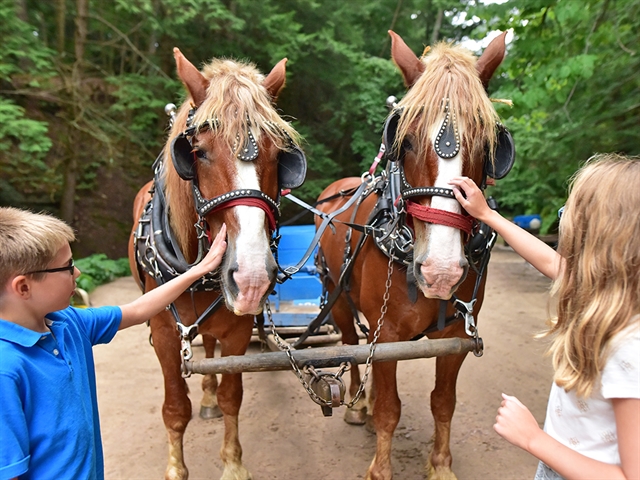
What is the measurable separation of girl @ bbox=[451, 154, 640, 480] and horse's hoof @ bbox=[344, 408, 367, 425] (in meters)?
2.31

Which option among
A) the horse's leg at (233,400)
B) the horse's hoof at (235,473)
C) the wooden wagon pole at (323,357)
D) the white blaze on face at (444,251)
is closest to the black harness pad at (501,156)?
the white blaze on face at (444,251)

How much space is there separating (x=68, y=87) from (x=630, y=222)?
7.89m

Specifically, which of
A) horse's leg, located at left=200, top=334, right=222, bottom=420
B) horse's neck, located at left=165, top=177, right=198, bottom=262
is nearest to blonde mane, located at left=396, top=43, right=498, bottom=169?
horse's neck, located at left=165, top=177, right=198, bottom=262

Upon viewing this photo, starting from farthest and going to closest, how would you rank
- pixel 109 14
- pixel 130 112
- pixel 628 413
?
pixel 130 112
pixel 109 14
pixel 628 413

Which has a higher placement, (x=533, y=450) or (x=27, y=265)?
(x=27, y=265)

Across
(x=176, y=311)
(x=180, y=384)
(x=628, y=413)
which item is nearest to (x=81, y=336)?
(x=176, y=311)

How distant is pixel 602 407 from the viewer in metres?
1.08

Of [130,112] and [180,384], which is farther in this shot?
[130,112]

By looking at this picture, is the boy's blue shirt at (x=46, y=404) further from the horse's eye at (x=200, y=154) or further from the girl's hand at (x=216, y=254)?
the horse's eye at (x=200, y=154)

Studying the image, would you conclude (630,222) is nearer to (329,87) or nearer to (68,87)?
(68,87)

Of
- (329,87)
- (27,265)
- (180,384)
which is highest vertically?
(329,87)

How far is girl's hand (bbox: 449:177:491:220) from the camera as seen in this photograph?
1594mm

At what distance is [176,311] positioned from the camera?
7.02 feet

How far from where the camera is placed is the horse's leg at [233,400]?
2.36 m
